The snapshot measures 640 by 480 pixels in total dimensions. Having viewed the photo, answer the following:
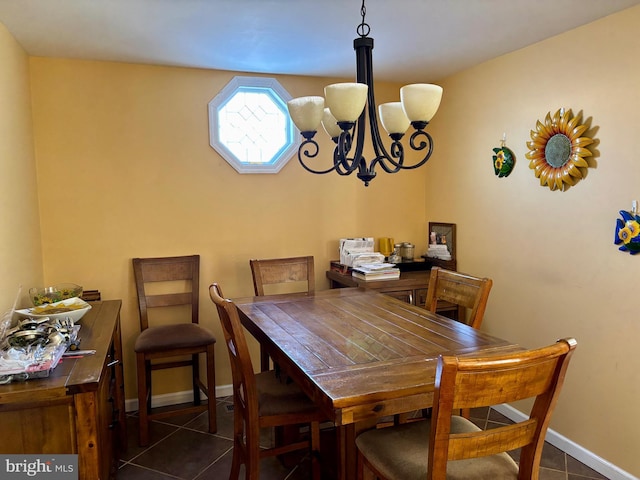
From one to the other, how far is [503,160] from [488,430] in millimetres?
2089

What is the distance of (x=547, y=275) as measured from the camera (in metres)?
2.78

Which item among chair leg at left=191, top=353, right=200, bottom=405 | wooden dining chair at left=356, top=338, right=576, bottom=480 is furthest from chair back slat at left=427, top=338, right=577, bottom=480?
chair leg at left=191, top=353, right=200, bottom=405

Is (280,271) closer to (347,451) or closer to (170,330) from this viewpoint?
(170,330)

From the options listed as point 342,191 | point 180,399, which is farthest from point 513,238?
point 180,399

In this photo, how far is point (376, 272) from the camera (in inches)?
126

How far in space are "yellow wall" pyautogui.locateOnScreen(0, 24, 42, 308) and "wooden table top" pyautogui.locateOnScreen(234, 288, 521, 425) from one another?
45.5 inches

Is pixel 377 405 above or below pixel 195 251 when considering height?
below

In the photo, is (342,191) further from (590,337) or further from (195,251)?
(590,337)

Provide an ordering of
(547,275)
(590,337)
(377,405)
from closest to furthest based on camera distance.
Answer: (377,405) → (590,337) → (547,275)

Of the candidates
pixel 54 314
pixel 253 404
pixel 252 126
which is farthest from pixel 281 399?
pixel 252 126

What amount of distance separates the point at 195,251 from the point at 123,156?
80 cm

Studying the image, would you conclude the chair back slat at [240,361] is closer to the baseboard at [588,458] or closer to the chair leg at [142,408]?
the chair leg at [142,408]

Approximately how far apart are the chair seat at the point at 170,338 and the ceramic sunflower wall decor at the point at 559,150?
2.22 metres

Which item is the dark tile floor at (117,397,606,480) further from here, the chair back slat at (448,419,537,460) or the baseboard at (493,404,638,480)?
the chair back slat at (448,419,537,460)
